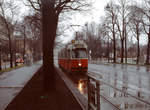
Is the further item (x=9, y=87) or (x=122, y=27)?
(x=122, y=27)

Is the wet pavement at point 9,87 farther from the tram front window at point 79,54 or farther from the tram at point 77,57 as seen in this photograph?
the tram front window at point 79,54

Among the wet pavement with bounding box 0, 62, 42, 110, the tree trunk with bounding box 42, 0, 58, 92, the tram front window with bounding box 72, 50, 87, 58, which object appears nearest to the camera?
the wet pavement with bounding box 0, 62, 42, 110

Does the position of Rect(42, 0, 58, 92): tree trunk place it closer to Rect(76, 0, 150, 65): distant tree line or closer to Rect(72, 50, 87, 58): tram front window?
Rect(72, 50, 87, 58): tram front window

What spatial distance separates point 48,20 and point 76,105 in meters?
3.96

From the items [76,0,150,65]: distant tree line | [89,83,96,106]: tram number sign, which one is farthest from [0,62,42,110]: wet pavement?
[76,0,150,65]: distant tree line

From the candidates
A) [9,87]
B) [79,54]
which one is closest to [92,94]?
[9,87]

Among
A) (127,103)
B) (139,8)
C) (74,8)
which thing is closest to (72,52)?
(74,8)

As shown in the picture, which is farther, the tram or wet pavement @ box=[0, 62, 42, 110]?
the tram

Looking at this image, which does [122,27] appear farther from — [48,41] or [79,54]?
[48,41]

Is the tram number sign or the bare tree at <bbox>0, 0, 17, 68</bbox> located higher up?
the bare tree at <bbox>0, 0, 17, 68</bbox>

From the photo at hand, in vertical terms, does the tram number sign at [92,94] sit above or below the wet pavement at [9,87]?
above

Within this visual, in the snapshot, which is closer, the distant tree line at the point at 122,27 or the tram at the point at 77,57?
the tram at the point at 77,57

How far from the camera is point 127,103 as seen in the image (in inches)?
317

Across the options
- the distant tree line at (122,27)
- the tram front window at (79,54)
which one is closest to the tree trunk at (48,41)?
the tram front window at (79,54)
